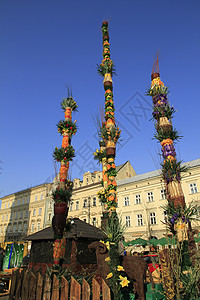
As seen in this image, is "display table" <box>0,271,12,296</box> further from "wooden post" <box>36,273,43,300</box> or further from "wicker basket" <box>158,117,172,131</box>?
"wicker basket" <box>158,117,172,131</box>

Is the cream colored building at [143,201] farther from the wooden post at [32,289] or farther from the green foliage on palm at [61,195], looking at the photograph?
the wooden post at [32,289]

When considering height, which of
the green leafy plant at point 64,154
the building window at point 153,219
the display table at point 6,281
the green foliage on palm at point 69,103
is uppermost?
the green foliage on palm at point 69,103

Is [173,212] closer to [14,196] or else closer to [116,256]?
[116,256]

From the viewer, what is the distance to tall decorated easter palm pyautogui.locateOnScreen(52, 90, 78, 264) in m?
7.04

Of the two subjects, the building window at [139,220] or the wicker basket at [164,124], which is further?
the building window at [139,220]

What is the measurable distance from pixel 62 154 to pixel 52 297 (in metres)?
6.31

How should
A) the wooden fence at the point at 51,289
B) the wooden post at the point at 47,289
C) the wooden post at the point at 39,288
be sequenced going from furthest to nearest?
the wooden post at the point at 39,288
the wooden post at the point at 47,289
the wooden fence at the point at 51,289

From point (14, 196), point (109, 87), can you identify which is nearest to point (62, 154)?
point (109, 87)

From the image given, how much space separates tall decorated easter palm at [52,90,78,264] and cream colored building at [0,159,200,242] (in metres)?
7.66

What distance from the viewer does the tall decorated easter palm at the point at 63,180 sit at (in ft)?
23.1

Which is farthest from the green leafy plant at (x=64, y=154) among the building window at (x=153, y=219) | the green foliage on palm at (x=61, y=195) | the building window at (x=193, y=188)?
the building window at (x=153, y=219)

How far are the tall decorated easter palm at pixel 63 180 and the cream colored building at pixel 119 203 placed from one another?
302 inches

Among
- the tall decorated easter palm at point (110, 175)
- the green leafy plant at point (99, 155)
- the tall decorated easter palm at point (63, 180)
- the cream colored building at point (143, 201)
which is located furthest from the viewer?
the cream colored building at point (143, 201)

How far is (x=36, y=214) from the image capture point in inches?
1634
